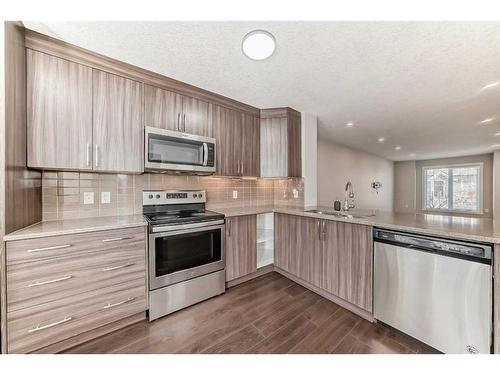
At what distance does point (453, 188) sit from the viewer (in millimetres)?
7391

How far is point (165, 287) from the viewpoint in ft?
5.96

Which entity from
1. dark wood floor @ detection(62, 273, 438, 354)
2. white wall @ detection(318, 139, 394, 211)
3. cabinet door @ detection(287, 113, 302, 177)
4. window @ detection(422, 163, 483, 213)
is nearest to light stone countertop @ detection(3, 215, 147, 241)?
dark wood floor @ detection(62, 273, 438, 354)

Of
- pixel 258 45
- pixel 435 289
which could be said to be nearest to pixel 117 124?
pixel 258 45

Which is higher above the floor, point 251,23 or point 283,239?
point 251,23

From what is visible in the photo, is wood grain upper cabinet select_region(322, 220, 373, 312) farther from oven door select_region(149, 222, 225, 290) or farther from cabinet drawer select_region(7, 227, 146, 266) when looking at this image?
cabinet drawer select_region(7, 227, 146, 266)

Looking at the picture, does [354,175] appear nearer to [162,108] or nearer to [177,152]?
[177,152]

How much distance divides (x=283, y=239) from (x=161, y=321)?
5.21 feet

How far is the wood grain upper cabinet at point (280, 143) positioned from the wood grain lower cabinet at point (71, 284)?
5.90ft

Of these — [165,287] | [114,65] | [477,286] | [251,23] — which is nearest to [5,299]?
[165,287]

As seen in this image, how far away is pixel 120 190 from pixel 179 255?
92cm

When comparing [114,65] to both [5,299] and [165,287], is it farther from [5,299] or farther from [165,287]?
[165,287]

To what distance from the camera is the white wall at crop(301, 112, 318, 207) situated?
294 cm

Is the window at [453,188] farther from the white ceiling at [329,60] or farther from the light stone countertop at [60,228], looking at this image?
the light stone countertop at [60,228]
